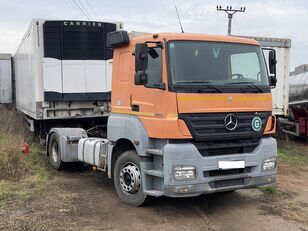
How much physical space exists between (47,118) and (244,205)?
6.05 meters

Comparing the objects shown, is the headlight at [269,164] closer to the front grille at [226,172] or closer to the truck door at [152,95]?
the front grille at [226,172]

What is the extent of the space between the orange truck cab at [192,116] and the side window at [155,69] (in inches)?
0.6

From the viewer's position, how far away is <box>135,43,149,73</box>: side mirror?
6.10m

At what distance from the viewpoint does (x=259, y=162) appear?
6.61 meters

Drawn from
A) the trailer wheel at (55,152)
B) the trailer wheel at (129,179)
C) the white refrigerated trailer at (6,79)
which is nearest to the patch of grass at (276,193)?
the trailer wheel at (129,179)

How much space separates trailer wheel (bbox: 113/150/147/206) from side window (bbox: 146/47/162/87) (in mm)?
1177

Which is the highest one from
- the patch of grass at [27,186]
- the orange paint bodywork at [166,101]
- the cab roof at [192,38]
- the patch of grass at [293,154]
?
the cab roof at [192,38]

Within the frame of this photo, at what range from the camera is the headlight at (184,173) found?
234 inches

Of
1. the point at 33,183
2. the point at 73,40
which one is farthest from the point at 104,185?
the point at 73,40

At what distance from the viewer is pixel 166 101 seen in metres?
6.06

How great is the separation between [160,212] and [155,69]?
2132 millimetres

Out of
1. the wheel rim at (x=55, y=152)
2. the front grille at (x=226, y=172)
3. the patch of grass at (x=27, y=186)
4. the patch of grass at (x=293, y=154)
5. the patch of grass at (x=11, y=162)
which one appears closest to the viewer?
the front grille at (x=226, y=172)

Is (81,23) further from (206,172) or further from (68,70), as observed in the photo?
(206,172)

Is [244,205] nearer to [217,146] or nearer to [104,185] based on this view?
[217,146]
